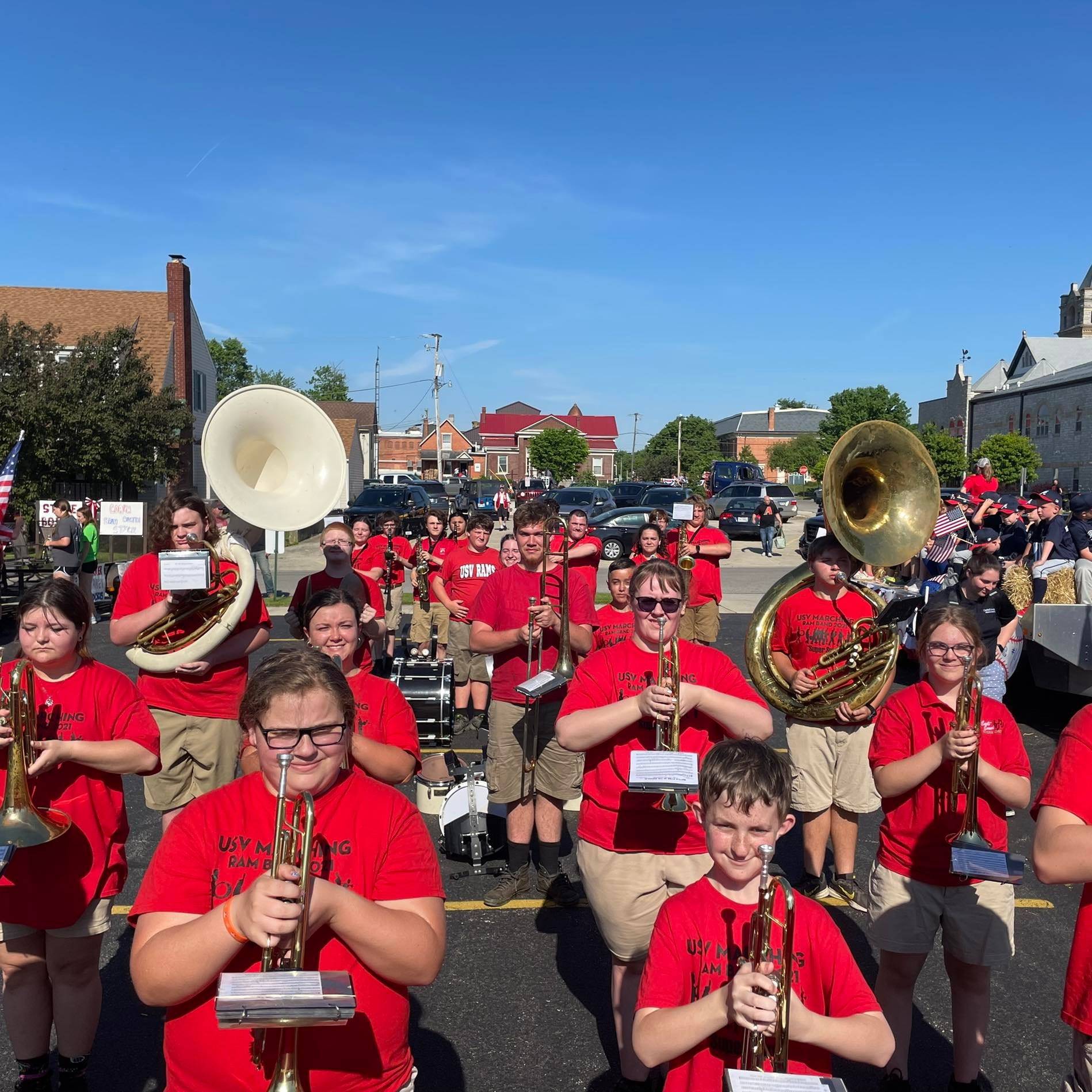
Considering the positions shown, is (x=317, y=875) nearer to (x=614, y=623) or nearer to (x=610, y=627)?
(x=610, y=627)

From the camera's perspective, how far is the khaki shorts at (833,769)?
508 centimetres

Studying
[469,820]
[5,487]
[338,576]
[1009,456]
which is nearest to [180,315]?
[5,487]

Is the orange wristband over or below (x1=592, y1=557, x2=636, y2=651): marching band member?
below

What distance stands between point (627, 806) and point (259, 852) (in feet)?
4.89

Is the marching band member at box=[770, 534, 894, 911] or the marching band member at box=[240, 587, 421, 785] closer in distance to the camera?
the marching band member at box=[240, 587, 421, 785]

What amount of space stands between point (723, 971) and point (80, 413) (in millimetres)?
24489

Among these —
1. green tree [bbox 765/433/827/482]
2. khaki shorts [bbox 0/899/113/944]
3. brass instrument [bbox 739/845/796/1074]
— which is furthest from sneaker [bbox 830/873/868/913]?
green tree [bbox 765/433/827/482]

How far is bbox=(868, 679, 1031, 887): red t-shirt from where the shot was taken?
10.7 ft

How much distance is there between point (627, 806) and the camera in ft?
10.7

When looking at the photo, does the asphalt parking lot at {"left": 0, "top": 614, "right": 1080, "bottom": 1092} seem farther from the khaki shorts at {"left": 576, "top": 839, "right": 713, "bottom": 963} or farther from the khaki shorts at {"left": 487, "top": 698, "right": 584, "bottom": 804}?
the khaki shorts at {"left": 576, "top": 839, "right": 713, "bottom": 963}

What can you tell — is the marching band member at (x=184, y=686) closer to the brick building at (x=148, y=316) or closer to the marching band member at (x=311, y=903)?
the marching band member at (x=311, y=903)

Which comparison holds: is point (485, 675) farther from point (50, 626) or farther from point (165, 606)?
point (50, 626)

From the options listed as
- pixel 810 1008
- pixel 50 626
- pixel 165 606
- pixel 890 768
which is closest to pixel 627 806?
pixel 890 768

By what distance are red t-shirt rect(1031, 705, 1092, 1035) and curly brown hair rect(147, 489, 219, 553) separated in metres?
3.67
